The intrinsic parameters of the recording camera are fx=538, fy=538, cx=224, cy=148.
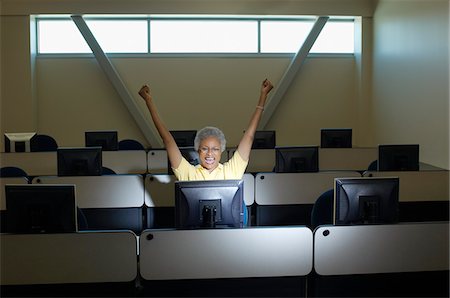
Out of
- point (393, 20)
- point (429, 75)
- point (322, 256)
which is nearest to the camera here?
point (322, 256)

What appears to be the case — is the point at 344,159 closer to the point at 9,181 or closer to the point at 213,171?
the point at 213,171

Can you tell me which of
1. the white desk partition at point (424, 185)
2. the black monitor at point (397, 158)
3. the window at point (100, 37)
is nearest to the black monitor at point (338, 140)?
the black monitor at point (397, 158)

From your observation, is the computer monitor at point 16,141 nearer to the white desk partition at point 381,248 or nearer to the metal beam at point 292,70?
the metal beam at point 292,70

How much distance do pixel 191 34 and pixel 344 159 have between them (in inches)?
191

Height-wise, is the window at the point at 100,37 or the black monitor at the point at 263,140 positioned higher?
the window at the point at 100,37

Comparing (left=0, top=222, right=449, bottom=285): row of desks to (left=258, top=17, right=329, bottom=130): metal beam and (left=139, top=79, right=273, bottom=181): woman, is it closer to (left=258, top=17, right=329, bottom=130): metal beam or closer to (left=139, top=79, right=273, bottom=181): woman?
(left=139, top=79, right=273, bottom=181): woman

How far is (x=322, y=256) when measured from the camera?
262 centimetres

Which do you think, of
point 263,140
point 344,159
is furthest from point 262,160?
point 344,159

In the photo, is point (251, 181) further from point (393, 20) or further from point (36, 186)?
point (393, 20)

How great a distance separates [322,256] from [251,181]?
2.11m

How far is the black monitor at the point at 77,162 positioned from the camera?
16.0 feet

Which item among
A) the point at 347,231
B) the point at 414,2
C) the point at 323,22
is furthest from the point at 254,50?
the point at 347,231

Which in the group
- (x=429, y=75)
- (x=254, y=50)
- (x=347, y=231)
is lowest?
(x=347, y=231)

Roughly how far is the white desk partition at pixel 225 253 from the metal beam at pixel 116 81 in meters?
7.64
